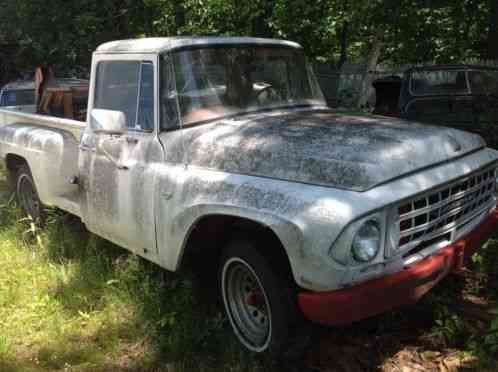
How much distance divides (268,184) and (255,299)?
80cm

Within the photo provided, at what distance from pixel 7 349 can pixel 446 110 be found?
19.8ft

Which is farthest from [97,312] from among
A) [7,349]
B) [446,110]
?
[446,110]

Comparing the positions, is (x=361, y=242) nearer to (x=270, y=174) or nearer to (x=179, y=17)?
(x=270, y=174)

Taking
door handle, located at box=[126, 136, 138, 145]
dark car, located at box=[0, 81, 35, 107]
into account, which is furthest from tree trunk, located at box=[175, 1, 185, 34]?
door handle, located at box=[126, 136, 138, 145]

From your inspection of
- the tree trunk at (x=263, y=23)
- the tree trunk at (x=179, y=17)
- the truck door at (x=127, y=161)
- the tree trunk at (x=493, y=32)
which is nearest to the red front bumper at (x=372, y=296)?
the truck door at (x=127, y=161)

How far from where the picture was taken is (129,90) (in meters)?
4.14

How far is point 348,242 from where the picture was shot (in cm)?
265

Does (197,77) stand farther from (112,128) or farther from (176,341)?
(176,341)

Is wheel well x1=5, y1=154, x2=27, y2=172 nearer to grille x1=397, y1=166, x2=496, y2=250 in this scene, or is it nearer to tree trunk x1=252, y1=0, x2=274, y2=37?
grille x1=397, y1=166, x2=496, y2=250

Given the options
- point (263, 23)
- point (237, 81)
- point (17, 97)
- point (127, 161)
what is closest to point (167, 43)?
point (237, 81)

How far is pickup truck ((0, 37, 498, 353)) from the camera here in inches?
108

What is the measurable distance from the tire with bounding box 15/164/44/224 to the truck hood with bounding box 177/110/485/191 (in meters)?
2.72

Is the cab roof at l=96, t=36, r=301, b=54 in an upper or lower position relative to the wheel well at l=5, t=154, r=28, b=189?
upper

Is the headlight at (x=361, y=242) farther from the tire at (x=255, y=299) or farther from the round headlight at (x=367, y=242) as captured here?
the tire at (x=255, y=299)
